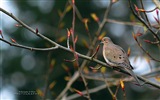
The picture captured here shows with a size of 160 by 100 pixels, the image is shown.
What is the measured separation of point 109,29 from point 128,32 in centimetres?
75

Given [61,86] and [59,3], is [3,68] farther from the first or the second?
[59,3]

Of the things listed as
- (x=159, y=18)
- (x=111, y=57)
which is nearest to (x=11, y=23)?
(x=111, y=57)

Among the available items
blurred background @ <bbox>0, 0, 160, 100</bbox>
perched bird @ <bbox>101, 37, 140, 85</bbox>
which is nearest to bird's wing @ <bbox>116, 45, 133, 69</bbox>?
perched bird @ <bbox>101, 37, 140, 85</bbox>

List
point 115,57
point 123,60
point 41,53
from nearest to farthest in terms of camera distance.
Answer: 1. point 123,60
2. point 115,57
3. point 41,53

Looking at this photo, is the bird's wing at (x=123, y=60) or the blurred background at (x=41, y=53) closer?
the bird's wing at (x=123, y=60)

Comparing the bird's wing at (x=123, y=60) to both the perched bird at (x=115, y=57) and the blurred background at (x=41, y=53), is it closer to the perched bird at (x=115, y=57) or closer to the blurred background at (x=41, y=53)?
the perched bird at (x=115, y=57)

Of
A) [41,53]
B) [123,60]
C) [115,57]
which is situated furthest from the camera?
[41,53]

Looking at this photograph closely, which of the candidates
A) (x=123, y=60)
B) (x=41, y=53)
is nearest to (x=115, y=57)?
(x=123, y=60)

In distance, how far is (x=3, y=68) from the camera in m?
11.8

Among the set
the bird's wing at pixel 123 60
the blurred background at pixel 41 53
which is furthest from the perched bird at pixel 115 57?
the blurred background at pixel 41 53

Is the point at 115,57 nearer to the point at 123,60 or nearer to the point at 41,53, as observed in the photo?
the point at 123,60

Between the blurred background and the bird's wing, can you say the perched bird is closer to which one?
the bird's wing

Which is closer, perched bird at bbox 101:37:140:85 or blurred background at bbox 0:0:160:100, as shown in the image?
perched bird at bbox 101:37:140:85

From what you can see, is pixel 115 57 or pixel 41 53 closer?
pixel 115 57
